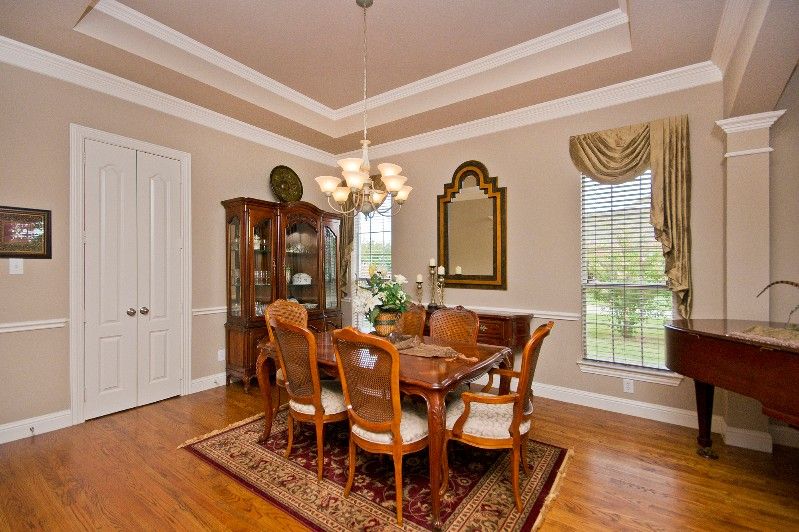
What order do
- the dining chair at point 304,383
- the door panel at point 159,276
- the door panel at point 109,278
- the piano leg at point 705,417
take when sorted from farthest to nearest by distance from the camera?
the door panel at point 159,276, the door panel at point 109,278, the piano leg at point 705,417, the dining chair at point 304,383

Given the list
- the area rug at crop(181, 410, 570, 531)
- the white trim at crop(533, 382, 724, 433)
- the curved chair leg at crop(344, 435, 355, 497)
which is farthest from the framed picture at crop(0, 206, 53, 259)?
the white trim at crop(533, 382, 724, 433)

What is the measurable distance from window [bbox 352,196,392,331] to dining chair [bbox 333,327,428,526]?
2912mm

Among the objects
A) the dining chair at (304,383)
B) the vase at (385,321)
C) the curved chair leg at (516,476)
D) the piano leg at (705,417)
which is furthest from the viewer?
the vase at (385,321)

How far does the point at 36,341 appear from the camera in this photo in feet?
9.61

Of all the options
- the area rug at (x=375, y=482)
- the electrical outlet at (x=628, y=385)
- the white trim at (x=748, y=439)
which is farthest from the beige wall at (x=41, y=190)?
the white trim at (x=748, y=439)

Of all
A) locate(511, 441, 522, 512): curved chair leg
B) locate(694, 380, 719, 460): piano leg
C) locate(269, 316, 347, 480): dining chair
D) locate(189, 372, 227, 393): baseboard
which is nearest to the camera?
locate(511, 441, 522, 512): curved chair leg

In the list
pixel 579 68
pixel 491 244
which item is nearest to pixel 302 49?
pixel 579 68

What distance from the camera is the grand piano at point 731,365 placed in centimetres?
178

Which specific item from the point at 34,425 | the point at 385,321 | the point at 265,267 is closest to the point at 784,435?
the point at 385,321

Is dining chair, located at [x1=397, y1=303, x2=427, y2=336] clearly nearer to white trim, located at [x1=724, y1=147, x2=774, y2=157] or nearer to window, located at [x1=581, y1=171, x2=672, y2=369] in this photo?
window, located at [x1=581, y1=171, x2=672, y2=369]

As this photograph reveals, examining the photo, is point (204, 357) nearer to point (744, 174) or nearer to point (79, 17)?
point (79, 17)

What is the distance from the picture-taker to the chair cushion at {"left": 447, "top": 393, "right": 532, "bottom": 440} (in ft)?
6.62

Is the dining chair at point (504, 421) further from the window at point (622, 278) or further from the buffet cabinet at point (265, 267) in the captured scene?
the buffet cabinet at point (265, 267)

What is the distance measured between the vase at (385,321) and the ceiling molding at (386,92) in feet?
7.46
